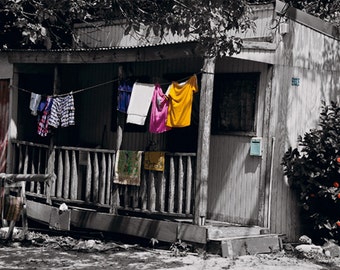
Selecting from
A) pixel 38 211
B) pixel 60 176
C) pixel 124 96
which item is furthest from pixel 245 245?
pixel 38 211

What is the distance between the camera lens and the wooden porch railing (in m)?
10.8

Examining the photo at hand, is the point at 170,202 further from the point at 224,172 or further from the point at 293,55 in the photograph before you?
the point at 293,55

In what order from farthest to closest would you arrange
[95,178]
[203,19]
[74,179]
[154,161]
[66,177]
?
[66,177]
[74,179]
[95,178]
[154,161]
[203,19]

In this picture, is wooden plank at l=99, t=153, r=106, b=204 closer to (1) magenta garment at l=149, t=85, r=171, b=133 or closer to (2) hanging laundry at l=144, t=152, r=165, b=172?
(2) hanging laundry at l=144, t=152, r=165, b=172

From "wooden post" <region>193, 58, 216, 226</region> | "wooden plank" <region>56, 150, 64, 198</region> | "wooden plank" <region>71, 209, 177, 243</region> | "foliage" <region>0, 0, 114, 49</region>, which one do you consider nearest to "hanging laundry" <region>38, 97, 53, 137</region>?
"wooden plank" <region>56, 150, 64, 198</region>

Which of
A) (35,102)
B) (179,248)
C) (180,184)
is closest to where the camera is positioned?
(179,248)

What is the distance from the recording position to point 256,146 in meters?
11.1

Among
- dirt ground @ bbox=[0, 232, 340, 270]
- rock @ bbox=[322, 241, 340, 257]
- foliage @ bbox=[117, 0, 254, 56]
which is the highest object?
foliage @ bbox=[117, 0, 254, 56]

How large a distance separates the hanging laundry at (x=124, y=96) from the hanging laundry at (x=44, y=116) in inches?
65.6

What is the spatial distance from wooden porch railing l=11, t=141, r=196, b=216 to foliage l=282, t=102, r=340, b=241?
1.68 meters

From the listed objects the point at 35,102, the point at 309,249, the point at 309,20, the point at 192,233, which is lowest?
the point at 309,249

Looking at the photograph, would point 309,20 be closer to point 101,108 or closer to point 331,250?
point 331,250

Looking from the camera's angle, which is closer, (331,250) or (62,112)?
(331,250)

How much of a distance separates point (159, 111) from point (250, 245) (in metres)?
2.56
